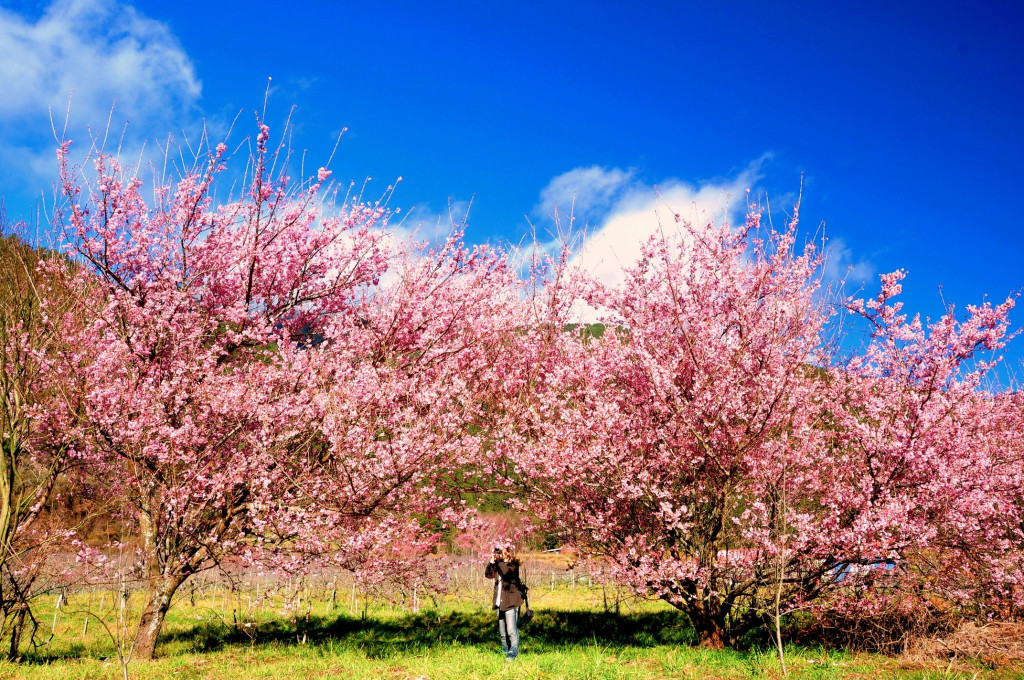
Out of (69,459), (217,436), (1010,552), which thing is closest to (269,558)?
(217,436)

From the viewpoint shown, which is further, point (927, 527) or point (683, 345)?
point (683, 345)

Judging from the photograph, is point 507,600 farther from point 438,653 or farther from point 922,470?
point 922,470

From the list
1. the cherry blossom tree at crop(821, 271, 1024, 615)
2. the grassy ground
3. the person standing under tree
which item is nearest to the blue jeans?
the person standing under tree

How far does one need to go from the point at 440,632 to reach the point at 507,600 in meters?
3.85

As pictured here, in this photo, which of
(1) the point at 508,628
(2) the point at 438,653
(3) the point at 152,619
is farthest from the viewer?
(2) the point at 438,653

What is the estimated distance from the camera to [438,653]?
1004cm

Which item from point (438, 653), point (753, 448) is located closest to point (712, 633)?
point (753, 448)

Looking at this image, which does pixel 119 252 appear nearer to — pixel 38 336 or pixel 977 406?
pixel 38 336

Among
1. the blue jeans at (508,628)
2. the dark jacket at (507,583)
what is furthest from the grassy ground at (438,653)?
the dark jacket at (507,583)

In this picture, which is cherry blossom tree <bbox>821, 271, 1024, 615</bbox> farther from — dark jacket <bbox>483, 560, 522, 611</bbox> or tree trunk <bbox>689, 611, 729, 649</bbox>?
dark jacket <bbox>483, 560, 522, 611</bbox>

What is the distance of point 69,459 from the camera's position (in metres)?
9.53

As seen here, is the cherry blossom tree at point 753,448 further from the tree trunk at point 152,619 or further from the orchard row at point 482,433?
the tree trunk at point 152,619

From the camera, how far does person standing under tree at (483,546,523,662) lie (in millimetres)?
9406

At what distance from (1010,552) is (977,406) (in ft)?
9.94
